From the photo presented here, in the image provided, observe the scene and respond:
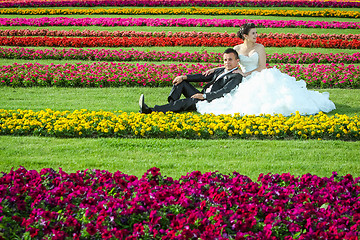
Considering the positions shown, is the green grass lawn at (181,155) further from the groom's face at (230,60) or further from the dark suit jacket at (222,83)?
the groom's face at (230,60)

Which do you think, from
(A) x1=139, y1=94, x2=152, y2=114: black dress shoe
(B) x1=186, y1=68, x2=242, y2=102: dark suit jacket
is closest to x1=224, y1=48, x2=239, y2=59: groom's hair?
(B) x1=186, y1=68, x2=242, y2=102: dark suit jacket

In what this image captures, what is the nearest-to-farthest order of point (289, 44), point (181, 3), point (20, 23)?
point (289, 44)
point (20, 23)
point (181, 3)

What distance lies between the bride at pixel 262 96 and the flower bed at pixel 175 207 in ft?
10.1

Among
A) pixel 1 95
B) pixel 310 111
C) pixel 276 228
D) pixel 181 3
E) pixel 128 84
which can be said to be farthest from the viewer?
pixel 181 3

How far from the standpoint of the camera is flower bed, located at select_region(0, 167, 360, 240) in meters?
3.26

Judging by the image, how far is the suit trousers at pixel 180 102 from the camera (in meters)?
7.52

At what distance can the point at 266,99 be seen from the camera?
7.38 metres

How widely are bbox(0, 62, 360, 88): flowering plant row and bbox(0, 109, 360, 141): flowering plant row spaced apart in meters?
3.57

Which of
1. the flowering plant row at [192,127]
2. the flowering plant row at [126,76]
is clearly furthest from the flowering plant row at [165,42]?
the flowering plant row at [192,127]

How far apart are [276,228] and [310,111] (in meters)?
4.48

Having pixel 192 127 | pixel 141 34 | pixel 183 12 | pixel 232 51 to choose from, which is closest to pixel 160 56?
pixel 141 34

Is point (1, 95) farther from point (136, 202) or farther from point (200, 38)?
point (200, 38)

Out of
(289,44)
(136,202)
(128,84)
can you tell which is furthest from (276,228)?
(289,44)

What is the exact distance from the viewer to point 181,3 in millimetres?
22625
